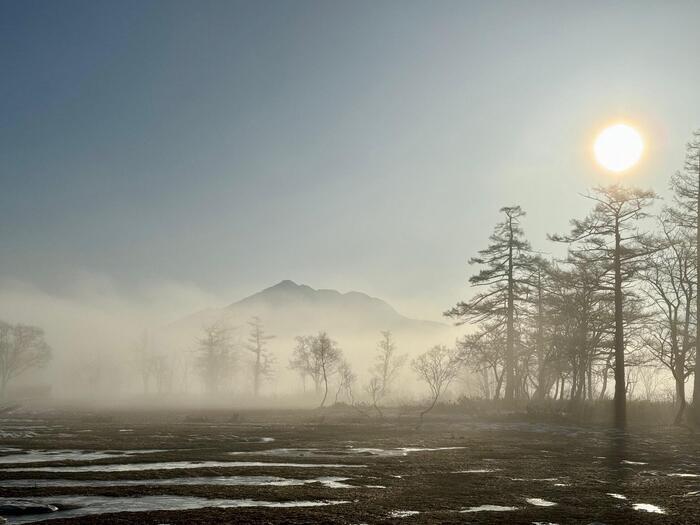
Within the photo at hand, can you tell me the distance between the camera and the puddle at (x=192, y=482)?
12.6 meters

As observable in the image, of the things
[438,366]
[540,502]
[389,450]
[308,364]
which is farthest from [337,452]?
[308,364]

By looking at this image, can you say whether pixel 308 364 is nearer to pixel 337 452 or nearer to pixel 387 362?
pixel 387 362

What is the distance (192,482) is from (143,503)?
274 centimetres

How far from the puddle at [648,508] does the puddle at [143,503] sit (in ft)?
19.0

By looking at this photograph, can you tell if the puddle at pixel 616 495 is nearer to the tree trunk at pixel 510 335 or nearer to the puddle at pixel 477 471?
the puddle at pixel 477 471

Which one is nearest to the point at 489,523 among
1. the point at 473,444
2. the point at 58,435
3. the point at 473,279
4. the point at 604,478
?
the point at 604,478

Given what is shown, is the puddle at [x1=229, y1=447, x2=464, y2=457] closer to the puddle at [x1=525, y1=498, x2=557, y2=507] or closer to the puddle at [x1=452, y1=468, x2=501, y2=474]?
the puddle at [x1=452, y1=468, x2=501, y2=474]

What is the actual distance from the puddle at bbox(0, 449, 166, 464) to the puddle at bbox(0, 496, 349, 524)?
24.7 feet

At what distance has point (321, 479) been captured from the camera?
45.7ft

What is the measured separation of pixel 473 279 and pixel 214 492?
134 ft

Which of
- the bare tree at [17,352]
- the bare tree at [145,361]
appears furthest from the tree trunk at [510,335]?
the bare tree at [145,361]

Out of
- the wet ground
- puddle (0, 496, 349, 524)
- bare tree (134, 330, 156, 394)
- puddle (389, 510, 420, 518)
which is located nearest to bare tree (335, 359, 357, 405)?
bare tree (134, 330, 156, 394)

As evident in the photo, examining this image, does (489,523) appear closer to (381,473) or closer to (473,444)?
(381,473)

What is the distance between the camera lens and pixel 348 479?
1394cm
